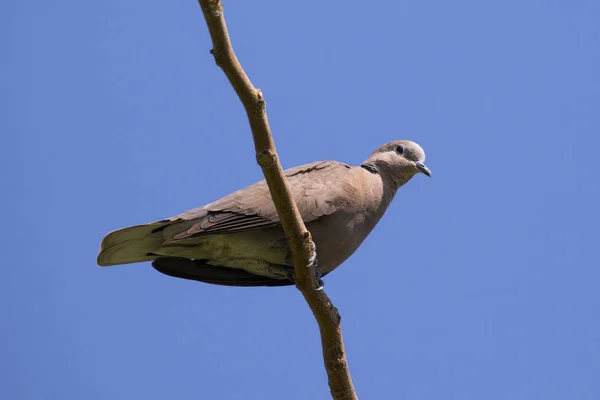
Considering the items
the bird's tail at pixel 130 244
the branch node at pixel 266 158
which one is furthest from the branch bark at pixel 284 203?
the bird's tail at pixel 130 244

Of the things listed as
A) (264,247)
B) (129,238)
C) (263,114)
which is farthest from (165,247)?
(263,114)

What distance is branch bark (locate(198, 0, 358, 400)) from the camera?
10.3 feet

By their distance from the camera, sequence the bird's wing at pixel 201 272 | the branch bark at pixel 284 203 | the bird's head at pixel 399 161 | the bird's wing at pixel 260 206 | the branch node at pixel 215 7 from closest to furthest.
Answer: the branch node at pixel 215 7, the branch bark at pixel 284 203, the bird's wing at pixel 260 206, the bird's wing at pixel 201 272, the bird's head at pixel 399 161

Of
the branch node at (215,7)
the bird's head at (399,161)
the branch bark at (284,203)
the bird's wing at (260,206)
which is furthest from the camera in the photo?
the bird's head at (399,161)

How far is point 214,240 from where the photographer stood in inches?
187

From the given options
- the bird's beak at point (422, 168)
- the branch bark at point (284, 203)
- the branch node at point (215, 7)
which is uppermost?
the bird's beak at point (422, 168)

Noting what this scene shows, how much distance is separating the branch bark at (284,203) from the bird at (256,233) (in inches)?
21.2

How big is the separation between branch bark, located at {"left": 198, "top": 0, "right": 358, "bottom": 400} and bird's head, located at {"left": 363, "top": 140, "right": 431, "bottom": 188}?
159 cm

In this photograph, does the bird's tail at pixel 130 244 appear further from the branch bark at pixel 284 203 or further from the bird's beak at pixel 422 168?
the bird's beak at pixel 422 168

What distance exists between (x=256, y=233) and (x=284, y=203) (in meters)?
1.09

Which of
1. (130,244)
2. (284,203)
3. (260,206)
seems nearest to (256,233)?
(260,206)

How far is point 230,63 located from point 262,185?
169cm

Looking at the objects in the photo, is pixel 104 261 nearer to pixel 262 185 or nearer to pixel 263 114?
pixel 262 185

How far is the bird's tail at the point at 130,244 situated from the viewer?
4754 mm
